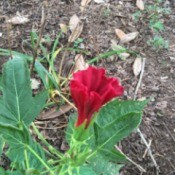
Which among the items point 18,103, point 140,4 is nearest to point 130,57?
point 140,4

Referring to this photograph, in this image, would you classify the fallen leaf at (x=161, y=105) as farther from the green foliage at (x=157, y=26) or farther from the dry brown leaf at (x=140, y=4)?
the dry brown leaf at (x=140, y=4)

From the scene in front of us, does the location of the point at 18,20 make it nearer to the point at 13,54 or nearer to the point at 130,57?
the point at 13,54

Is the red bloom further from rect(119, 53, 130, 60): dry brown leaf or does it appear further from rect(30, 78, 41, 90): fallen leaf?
rect(119, 53, 130, 60): dry brown leaf

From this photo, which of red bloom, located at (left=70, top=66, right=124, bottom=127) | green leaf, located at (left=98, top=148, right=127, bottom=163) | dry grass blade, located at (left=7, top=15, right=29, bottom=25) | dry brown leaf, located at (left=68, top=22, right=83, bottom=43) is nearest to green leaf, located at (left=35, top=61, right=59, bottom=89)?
dry brown leaf, located at (left=68, top=22, right=83, bottom=43)

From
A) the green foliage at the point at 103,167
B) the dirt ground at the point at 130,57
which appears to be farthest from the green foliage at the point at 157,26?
the green foliage at the point at 103,167

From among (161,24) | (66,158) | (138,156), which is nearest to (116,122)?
(66,158)

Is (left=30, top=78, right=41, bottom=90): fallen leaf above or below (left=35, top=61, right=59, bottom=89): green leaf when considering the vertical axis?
below
